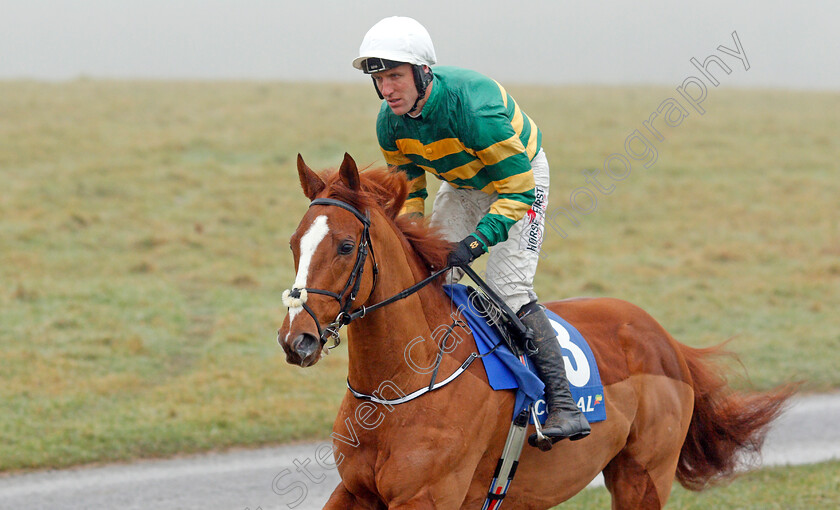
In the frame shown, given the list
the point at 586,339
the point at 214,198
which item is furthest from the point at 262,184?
the point at 586,339

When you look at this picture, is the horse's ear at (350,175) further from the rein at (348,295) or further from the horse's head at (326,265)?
the rein at (348,295)

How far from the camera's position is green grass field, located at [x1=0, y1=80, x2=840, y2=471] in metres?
9.13

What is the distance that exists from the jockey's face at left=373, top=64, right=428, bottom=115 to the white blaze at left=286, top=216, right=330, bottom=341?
2.81 ft

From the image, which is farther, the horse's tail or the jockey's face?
the horse's tail

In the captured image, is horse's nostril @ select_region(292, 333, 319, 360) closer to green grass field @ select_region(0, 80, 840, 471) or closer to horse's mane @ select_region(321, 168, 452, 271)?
horse's mane @ select_region(321, 168, 452, 271)

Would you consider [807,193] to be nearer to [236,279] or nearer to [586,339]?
[236,279]

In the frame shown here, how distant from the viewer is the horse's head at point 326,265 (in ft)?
10.6

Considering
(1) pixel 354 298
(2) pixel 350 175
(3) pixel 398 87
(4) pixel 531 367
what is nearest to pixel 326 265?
(1) pixel 354 298

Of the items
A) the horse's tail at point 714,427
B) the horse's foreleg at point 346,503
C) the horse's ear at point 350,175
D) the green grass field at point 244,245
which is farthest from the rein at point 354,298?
the green grass field at point 244,245

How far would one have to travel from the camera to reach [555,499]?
4508 millimetres

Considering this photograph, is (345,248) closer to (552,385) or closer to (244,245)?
(552,385)

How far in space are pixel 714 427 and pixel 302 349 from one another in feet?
11.3

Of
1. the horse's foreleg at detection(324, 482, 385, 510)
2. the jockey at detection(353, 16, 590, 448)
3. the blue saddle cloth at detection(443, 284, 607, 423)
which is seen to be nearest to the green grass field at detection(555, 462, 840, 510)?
the blue saddle cloth at detection(443, 284, 607, 423)

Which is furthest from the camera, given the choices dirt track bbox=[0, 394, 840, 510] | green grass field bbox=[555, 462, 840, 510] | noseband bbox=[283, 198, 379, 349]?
dirt track bbox=[0, 394, 840, 510]
